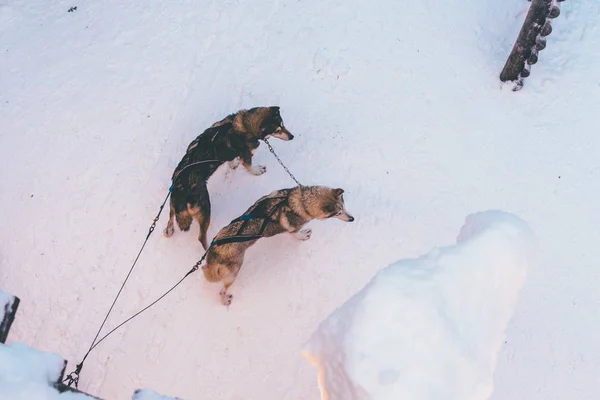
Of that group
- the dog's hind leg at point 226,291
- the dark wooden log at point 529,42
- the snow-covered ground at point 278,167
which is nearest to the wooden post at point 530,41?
the dark wooden log at point 529,42

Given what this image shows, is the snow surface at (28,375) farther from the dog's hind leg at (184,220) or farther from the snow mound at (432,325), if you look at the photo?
the dog's hind leg at (184,220)

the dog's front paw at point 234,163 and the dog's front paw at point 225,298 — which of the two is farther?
the dog's front paw at point 234,163

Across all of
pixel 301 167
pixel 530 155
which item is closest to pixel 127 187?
pixel 301 167

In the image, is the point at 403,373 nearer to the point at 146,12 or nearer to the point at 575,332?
the point at 575,332

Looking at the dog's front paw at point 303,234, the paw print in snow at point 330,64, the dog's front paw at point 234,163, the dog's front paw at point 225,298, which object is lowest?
the dog's front paw at point 225,298

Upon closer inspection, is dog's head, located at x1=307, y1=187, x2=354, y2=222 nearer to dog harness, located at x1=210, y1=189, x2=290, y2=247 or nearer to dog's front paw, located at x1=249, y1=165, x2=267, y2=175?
dog harness, located at x1=210, y1=189, x2=290, y2=247
